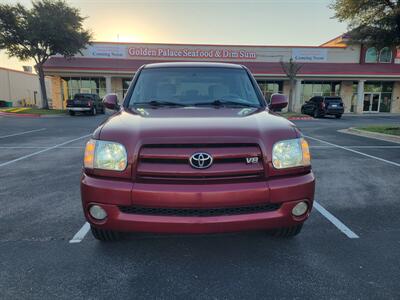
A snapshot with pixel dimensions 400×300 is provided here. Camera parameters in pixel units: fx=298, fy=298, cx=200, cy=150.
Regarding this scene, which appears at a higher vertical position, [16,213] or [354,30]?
[354,30]

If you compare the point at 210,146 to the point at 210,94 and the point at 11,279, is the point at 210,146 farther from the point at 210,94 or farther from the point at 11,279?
the point at 11,279

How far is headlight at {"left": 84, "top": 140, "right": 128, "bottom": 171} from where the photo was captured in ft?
7.99

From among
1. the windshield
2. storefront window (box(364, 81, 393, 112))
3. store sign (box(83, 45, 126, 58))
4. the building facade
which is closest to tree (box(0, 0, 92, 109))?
store sign (box(83, 45, 126, 58))

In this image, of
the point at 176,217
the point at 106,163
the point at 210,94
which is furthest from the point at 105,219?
the point at 210,94

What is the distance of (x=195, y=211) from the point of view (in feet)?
7.77

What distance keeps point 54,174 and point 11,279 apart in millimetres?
3672

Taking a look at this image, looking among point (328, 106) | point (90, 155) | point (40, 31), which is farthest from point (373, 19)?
point (40, 31)

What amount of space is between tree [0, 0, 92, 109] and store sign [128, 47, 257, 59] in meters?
5.97

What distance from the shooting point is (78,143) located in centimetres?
997

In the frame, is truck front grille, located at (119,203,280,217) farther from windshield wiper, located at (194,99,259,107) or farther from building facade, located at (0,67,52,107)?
building facade, located at (0,67,52,107)

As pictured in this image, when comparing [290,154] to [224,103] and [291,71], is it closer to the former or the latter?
[224,103]

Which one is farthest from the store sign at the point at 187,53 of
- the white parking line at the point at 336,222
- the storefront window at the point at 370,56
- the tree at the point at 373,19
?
the white parking line at the point at 336,222

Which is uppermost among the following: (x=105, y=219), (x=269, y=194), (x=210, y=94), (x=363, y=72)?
(x=363, y=72)

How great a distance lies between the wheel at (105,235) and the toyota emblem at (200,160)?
1.21 metres
